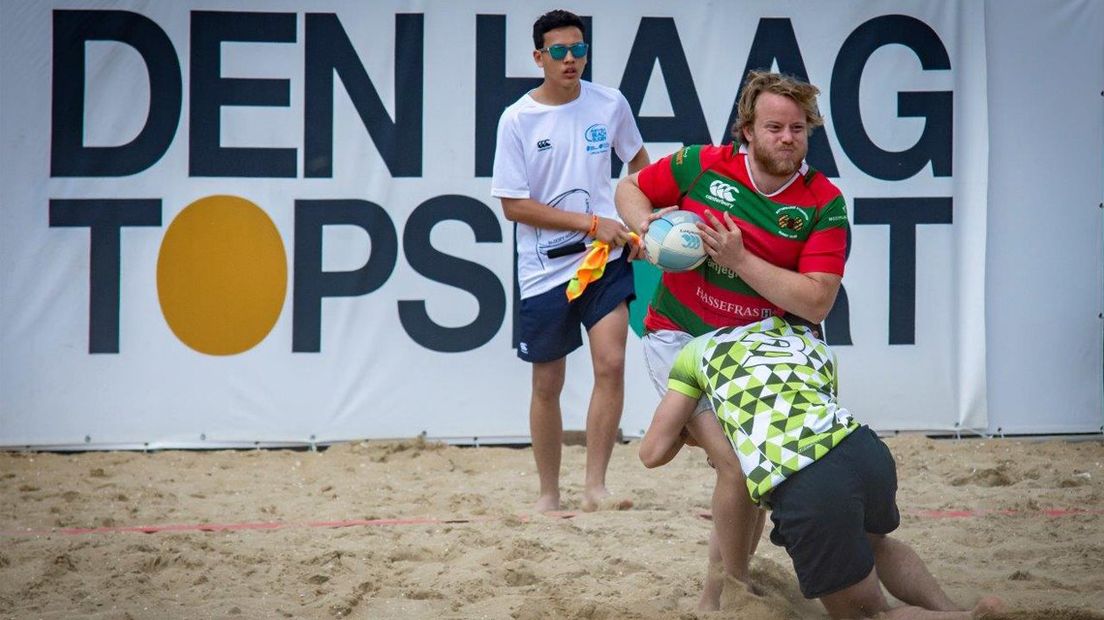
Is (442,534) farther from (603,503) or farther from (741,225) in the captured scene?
(741,225)

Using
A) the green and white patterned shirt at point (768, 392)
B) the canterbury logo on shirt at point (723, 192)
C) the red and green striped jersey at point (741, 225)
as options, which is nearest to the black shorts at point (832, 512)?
the green and white patterned shirt at point (768, 392)

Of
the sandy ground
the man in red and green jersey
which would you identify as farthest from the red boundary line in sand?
the man in red and green jersey

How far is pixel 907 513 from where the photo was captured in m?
5.62

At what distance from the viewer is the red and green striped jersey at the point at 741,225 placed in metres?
4.06

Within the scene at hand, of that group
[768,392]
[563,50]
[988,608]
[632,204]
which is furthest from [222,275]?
[988,608]

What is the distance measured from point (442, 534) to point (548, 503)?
0.72 metres

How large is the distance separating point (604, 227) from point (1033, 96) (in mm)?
3266

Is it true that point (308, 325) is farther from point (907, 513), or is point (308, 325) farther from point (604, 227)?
point (907, 513)

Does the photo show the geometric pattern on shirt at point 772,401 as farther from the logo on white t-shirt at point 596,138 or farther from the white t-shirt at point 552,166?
the logo on white t-shirt at point 596,138

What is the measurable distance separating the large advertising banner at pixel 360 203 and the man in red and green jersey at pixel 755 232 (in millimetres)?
3203

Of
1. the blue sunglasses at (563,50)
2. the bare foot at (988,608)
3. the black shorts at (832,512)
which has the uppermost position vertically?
the blue sunglasses at (563,50)

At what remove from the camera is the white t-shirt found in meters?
5.84

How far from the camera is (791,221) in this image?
4055 millimetres

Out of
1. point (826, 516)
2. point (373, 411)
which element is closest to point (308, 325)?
point (373, 411)
